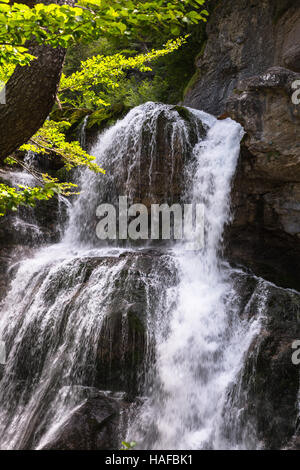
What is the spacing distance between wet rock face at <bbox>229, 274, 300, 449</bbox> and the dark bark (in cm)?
460

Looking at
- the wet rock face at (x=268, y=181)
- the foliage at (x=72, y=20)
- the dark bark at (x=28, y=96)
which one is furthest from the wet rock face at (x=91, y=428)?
the foliage at (x=72, y=20)

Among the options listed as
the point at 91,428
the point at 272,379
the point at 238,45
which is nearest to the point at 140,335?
the point at 91,428

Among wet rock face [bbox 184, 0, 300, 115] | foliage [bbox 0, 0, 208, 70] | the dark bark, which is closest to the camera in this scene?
foliage [bbox 0, 0, 208, 70]

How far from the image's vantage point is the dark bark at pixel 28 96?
344cm

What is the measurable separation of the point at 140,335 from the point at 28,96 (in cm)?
440

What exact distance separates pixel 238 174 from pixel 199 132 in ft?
7.22

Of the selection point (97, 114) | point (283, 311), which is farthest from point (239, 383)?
point (97, 114)

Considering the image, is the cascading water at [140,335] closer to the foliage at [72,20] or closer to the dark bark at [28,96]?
the dark bark at [28,96]

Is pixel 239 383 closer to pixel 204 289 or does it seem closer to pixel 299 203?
pixel 204 289

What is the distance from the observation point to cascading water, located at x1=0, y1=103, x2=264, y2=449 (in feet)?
19.2

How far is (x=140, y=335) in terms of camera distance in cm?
661

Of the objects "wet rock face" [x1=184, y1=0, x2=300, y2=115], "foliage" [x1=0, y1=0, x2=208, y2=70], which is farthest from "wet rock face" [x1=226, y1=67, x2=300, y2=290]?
"foliage" [x1=0, y1=0, x2=208, y2=70]

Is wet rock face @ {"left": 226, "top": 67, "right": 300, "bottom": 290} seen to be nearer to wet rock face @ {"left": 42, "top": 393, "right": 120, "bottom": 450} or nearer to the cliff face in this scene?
the cliff face

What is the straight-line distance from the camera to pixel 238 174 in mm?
8852
